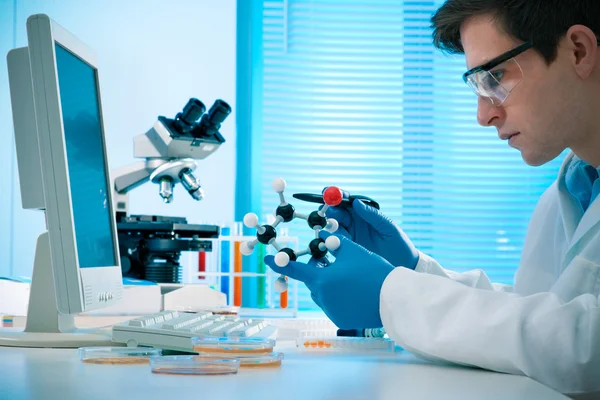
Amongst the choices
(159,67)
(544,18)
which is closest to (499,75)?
(544,18)

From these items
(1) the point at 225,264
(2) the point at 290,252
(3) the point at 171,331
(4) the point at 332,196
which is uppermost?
(4) the point at 332,196

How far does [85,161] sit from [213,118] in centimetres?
137

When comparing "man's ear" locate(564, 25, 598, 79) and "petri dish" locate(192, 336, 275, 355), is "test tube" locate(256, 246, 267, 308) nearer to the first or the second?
"man's ear" locate(564, 25, 598, 79)

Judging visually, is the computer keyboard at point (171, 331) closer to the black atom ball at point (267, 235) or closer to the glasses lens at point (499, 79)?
the black atom ball at point (267, 235)

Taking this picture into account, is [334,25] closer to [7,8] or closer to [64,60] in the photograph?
[7,8]

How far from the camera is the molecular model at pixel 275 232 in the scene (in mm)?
1229

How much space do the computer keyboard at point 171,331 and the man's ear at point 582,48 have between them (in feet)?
2.89

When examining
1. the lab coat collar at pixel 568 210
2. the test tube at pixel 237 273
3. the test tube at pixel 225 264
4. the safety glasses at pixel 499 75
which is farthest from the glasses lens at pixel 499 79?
the test tube at pixel 225 264

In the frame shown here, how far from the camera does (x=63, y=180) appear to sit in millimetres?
1114

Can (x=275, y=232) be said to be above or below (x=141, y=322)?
above

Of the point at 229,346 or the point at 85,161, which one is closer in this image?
the point at 229,346

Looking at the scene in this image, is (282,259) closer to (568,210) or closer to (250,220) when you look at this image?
(250,220)

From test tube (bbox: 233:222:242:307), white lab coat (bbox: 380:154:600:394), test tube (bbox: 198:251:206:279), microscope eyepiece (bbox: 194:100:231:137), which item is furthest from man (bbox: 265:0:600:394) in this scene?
test tube (bbox: 198:251:206:279)

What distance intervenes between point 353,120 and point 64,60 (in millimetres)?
2924
